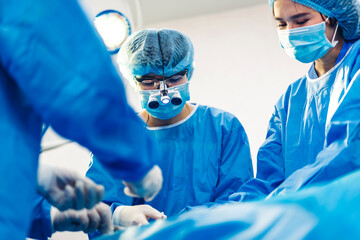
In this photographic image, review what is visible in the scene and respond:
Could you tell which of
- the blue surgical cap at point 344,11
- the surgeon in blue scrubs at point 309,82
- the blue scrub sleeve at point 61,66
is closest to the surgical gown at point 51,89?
the blue scrub sleeve at point 61,66

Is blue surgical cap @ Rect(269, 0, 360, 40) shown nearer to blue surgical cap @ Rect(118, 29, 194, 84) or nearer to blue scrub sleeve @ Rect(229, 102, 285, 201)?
blue scrub sleeve @ Rect(229, 102, 285, 201)

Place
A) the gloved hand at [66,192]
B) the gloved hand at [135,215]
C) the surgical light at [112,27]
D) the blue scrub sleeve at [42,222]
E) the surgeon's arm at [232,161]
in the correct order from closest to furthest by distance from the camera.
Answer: the gloved hand at [66,192]
the blue scrub sleeve at [42,222]
the gloved hand at [135,215]
the surgeon's arm at [232,161]
the surgical light at [112,27]

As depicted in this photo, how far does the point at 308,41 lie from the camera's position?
2018 millimetres

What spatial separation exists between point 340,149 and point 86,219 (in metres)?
0.81

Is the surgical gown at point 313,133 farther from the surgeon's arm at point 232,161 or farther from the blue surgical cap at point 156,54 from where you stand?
the blue surgical cap at point 156,54

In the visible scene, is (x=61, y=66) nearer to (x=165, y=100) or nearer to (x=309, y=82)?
(x=165, y=100)

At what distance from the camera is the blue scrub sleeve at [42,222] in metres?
1.41

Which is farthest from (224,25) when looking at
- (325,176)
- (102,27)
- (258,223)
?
(258,223)

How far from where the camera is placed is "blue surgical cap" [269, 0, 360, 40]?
79.4 inches

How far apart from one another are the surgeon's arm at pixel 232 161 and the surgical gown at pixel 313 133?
107mm

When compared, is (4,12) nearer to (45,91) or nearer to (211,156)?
(45,91)

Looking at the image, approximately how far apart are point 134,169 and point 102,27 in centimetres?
199

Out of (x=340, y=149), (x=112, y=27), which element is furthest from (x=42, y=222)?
(x=112, y=27)

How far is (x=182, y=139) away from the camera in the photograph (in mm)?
2355
